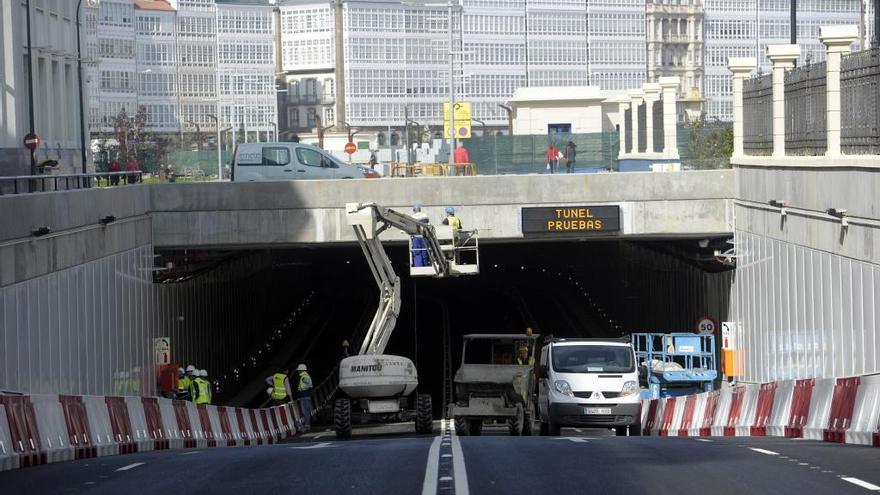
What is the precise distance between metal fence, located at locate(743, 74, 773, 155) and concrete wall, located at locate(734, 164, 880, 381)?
66cm

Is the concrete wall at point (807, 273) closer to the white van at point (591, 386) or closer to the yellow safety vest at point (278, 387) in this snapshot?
the white van at point (591, 386)

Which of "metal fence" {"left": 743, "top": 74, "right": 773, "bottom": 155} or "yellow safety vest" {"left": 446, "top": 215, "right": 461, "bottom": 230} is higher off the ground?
"metal fence" {"left": 743, "top": 74, "right": 773, "bottom": 155}

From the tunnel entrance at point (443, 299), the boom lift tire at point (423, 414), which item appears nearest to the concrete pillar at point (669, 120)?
the tunnel entrance at point (443, 299)

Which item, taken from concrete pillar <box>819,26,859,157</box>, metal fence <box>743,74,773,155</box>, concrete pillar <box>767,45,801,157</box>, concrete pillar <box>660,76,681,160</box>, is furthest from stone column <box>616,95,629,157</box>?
concrete pillar <box>819,26,859,157</box>

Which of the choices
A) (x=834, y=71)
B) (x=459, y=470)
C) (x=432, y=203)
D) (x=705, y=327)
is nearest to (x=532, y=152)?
(x=432, y=203)

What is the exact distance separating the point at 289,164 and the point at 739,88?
1477 centimetres

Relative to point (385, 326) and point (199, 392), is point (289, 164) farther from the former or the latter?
point (199, 392)

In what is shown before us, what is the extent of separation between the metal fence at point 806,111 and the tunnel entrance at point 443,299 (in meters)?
7.88

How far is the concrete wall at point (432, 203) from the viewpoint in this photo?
42.4 m

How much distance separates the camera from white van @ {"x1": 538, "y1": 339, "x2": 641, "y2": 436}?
29094 millimetres

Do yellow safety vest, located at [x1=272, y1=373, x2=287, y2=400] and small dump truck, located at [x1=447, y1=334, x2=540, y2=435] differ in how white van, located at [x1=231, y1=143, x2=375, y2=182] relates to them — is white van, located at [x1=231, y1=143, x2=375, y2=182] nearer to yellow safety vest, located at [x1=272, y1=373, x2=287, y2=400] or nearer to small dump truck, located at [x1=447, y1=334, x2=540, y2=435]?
yellow safety vest, located at [x1=272, y1=373, x2=287, y2=400]

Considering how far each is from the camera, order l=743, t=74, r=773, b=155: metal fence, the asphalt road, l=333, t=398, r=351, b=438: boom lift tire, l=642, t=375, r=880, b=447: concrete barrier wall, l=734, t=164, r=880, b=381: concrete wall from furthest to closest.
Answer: l=743, t=74, r=773, b=155: metal fence
l=333, t=398, r=351, b=438: boom lift tire
l=734, t=164, r=880, b=381: concrete wall
l=642, t=375, r=880, b=447: concrete barrier wall
the asphalt road

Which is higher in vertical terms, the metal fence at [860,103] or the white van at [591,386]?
the metal fence at [860,103]

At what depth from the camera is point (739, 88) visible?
4141 cm
